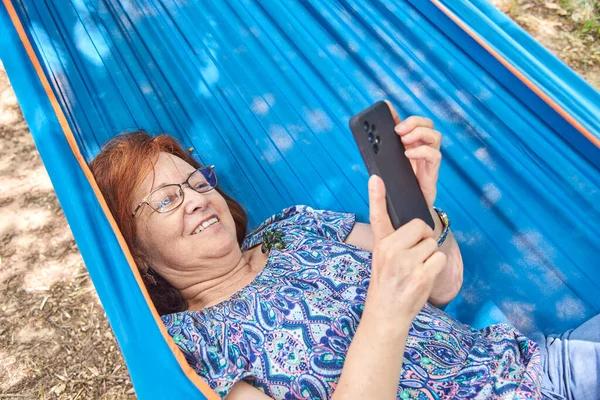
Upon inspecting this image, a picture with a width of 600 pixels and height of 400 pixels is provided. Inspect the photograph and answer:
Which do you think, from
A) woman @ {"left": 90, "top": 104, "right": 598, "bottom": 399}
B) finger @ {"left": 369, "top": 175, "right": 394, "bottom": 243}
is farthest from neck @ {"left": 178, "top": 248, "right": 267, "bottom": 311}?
finger @ {"left": 369, "top": 175, "right": 394, "bottom": 243}

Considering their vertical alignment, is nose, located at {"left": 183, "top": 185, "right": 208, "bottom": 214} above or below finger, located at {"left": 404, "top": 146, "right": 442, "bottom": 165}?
below

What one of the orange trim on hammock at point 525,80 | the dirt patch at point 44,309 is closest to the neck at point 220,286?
the dirt patch at point 44,309

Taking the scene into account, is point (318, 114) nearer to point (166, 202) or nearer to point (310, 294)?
point (166, 202)

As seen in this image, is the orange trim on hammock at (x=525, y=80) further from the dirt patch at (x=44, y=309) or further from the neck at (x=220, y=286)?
the dirt patch at (x=44, y=309)

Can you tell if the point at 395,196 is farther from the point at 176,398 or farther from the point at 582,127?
the point at 582,127

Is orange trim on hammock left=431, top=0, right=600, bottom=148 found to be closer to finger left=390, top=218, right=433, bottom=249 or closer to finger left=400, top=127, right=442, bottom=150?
finger left=400, top=127, right=442, bottom=150

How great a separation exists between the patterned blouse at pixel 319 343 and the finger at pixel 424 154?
1.28ft

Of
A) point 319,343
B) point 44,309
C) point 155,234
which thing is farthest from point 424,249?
point 44,309

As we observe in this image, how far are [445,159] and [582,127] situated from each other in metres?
0.43

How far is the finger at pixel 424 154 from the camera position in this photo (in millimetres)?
1155

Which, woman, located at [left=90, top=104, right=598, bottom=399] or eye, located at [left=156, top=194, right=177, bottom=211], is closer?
woman, located at [left=90, top=104, right=598, bottom=399]

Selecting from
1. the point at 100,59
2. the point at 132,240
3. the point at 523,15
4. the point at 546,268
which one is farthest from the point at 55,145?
the point at 523,15

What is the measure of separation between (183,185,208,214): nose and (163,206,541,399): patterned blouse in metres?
0.25

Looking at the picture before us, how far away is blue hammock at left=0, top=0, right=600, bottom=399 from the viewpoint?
1540 mm
